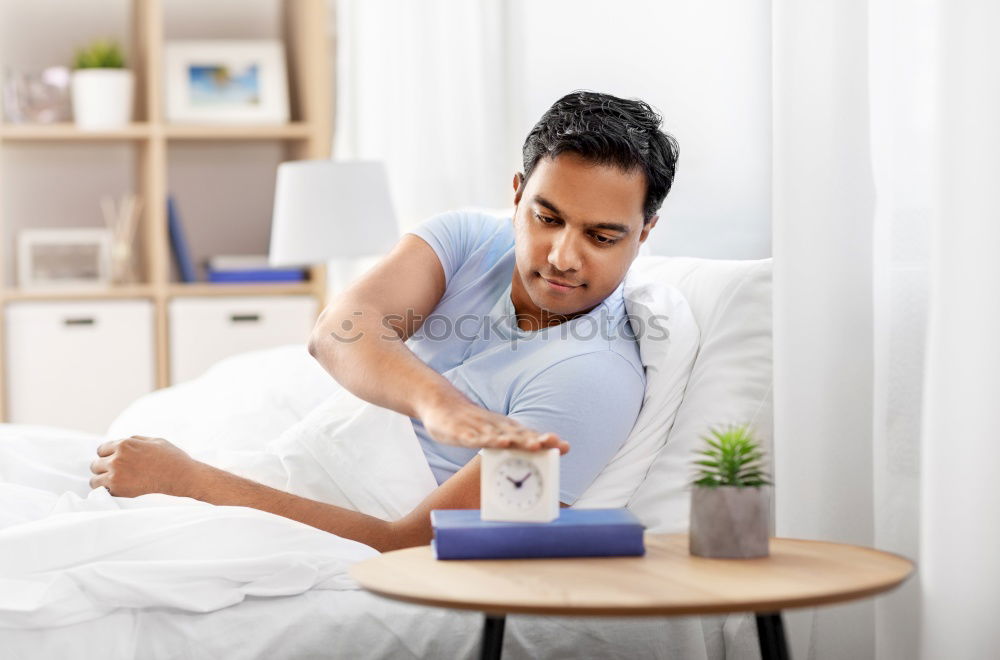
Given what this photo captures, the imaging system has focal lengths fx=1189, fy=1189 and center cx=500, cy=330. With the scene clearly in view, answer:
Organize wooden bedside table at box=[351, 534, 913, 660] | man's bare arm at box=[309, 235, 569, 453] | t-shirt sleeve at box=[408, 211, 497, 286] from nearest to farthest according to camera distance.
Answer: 1. wooden bedside table at box=[351, 534, 913, 660]
2. man's bare arm at box=[309, 235, 569, 453]
3. t-shirt sleeve at box=[408, 211, 497, 286]

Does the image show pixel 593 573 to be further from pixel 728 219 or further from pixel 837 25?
pixel 728 219

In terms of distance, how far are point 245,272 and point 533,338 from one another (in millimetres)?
2204

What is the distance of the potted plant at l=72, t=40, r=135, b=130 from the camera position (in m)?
3.57

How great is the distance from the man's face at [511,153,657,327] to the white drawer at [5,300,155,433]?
223 centimetres

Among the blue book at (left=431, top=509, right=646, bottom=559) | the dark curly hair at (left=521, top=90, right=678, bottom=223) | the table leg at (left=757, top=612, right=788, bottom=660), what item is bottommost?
the table leg at (left=757, top=612, right=788, bottom=660)

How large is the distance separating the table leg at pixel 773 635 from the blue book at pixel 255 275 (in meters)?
2.81

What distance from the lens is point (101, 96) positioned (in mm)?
3576

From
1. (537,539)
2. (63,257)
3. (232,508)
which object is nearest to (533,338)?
(232,508)

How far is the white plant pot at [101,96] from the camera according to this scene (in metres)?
3.57

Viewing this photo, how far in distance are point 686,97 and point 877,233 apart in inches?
34.3

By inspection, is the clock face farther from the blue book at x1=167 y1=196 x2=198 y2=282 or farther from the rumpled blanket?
the blue book at x1=167 y1=196 x2=198 y2=282

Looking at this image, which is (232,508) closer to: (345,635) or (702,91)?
(345,635)

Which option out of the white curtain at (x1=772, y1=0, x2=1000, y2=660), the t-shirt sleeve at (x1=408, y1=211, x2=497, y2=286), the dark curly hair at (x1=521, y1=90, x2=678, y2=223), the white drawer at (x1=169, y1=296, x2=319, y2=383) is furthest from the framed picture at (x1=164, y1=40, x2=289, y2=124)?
the white curtain at (x1=772, y1=0, x2=1000, y2=660)

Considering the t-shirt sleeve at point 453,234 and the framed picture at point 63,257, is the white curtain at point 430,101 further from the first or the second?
the t-shirt sleeve at point 453,234
